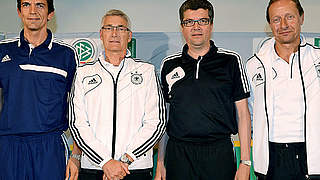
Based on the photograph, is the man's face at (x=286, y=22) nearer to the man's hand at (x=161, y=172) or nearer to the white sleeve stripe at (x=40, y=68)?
the man's hand at (x=161, y=172)

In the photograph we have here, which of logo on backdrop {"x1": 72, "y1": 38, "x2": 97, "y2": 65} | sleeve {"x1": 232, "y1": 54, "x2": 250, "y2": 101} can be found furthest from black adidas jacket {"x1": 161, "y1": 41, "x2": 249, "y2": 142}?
logo on backdrop {"x1": 72, "y1": 38, "x2": 97, "y2": 65}

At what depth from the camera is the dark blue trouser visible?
248 cm

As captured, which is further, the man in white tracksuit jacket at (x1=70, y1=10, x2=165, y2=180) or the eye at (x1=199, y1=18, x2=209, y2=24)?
the eye at (x1=199, y1=18, x2=209, y2=24)

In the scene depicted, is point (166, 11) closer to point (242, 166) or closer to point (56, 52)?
point (56, 52)

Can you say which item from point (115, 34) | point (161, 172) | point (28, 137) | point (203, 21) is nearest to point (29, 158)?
point (28, 137)

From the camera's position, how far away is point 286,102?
249 cm

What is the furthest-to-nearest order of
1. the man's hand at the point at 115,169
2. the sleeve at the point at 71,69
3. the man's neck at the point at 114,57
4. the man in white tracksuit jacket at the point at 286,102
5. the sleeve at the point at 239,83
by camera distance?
1. the sleeve at the point at 71,69
2. the man's neck at the point at 114,57
3. the sleeve at the point at 239,83
4. the man in white tracksuit jacket at the point at 286,102
5. the man's hand at the point at 115,169

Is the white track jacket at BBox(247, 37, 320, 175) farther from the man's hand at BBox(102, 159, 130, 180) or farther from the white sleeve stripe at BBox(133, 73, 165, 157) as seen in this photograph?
the man's hand at BBox(102, 159, 130, 180)

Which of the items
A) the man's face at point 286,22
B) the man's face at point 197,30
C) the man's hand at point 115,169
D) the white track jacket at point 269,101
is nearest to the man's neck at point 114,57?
the man's face at point 197,30

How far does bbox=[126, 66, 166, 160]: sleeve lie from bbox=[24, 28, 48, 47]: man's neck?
0.93 meters

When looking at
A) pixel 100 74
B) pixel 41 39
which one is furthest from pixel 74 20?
pixel 100 74

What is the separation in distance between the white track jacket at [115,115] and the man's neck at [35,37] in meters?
0.42

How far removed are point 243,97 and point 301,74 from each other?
0.46 m

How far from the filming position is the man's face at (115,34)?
258cm
